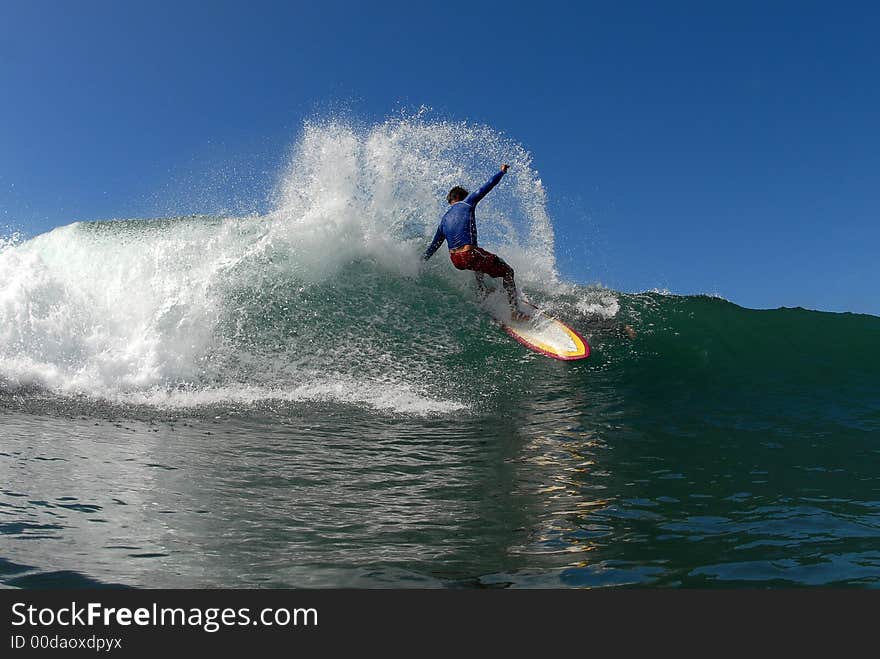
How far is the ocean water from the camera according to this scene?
3320 millimetres

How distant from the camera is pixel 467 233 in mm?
9664

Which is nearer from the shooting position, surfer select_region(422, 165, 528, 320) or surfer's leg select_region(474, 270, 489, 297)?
surfer select_region(422, 165, 528, 320)

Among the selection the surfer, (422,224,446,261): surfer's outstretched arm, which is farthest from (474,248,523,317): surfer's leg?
(422,224,446,261): surfer's outstretched arm

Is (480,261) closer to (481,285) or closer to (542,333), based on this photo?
(481,285)

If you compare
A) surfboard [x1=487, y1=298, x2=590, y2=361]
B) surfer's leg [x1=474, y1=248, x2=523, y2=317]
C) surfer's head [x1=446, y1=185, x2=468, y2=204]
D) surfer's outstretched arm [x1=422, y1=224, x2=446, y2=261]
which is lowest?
surfboard [x1=487, y1=298, x2=590, y2=361]

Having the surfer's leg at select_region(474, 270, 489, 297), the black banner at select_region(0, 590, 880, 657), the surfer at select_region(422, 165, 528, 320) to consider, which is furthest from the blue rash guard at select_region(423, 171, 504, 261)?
the black banner at select_region(0, 590, 880, 657)

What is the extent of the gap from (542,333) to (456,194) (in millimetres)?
2479

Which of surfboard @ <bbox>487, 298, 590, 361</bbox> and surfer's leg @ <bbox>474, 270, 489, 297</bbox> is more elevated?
surfer's leg @ <bbox>474, 270, 489, 297</bbox>

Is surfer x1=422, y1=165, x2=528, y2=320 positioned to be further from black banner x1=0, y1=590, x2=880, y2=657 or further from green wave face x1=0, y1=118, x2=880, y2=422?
black banner x1=0, y1=590, x2=880, y2=657

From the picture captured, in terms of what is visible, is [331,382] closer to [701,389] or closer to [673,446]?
[673,446]

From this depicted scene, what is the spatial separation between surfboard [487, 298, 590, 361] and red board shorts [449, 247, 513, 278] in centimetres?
70

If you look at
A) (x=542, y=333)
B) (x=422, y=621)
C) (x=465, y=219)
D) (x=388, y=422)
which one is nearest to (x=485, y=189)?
(x=465, y=219)

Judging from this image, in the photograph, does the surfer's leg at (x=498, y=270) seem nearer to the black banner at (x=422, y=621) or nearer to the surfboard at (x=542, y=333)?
the surfboard at (x=542, y=333)

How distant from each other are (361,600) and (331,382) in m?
5.57
